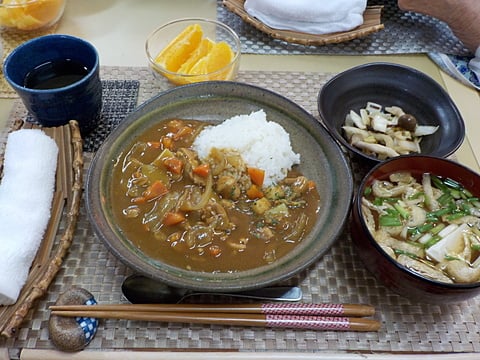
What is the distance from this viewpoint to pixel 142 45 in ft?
8.68

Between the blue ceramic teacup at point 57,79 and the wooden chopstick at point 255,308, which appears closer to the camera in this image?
the wooden chopstick at point 255,308

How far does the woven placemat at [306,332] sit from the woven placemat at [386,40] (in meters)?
1.35

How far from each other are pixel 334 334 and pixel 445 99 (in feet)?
4.07

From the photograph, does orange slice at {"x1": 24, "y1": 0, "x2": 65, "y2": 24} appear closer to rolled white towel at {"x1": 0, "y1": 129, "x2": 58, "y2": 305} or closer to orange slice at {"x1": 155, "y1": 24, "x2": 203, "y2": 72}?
orange slice at {"x1": 155, "y1": 24, "x2": 203, "y2": 72}

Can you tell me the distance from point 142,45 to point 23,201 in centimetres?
136

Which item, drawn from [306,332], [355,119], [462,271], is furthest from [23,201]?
[462,271]

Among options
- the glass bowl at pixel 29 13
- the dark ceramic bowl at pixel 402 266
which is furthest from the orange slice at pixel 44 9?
the dark ceramic bowl at pixel 402 266

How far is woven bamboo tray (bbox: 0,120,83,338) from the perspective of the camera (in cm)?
143

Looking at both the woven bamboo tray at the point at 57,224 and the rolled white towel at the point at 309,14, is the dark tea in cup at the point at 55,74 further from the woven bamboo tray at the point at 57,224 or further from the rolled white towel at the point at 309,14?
the rolled white towel at the point at 309,14

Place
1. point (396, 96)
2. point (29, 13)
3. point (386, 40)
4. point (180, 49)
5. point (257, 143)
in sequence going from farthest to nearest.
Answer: point (386, 40)
point (29, 13)
point (180, 49)
point (396, 96)
point (257, 143)

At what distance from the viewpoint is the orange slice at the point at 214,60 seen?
2.22 meters

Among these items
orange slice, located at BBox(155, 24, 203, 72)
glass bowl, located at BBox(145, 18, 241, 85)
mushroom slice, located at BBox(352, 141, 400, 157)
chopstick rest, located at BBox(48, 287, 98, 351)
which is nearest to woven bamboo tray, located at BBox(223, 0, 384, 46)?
glass bowl, located at BBox(145, 18, 241, 85)

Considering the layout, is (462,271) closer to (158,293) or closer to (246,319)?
(246,319)

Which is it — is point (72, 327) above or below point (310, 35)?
below
